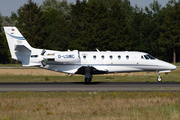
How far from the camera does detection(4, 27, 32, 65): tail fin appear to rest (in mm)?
26531

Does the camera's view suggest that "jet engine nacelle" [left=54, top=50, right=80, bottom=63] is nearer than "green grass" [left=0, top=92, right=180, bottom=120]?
No

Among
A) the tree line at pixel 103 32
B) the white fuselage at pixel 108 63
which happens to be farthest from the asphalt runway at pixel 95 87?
the tree line at pixel 103 32

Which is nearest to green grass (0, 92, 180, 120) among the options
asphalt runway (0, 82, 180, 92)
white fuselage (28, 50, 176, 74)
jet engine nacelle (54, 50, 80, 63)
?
asphalt runway (0, 82, 180, 92)

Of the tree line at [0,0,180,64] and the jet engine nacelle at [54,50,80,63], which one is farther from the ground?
the tree line at [0,0,180,64]

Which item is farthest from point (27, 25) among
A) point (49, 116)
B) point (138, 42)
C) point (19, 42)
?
point (49, 116)

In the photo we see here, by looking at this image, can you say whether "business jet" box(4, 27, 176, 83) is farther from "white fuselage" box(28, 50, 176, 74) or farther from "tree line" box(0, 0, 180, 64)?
"tree line" box(0, 0, 180, 64)

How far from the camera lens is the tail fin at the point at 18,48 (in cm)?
2653

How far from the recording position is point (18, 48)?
2636cm

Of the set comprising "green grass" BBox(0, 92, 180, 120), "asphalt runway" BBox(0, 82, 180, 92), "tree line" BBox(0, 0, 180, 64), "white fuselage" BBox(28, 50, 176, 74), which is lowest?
"green grass" BBox(0, 92, 180, 120)

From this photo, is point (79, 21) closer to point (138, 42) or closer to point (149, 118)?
point (138, 42)

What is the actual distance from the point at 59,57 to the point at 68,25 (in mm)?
56219

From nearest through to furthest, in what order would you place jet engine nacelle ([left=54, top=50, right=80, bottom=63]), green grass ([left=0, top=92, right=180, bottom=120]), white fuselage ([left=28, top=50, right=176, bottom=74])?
green grass ([left=0, top=92, right=180, bottom=120]), jet engine nacelle ([left=54, top=50, right=80, bottom=63]), white fuselage ([left=28, top=50, right=176, bottom=74])

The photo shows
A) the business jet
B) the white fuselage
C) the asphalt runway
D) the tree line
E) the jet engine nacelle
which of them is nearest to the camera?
the asphalt runway

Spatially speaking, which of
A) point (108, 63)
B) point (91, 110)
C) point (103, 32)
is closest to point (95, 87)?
point (108, 63)
